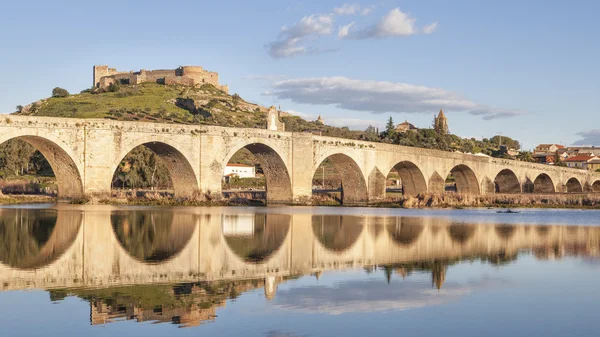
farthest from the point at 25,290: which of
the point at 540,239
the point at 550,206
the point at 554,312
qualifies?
the point at 550,206

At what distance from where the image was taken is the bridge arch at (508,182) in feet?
259

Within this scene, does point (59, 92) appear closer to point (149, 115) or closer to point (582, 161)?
point (149, 115)

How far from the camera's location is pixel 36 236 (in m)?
21.2

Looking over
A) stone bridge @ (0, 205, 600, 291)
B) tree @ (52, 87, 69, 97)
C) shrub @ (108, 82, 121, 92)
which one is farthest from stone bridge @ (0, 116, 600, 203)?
tree @ (52, 87, 69, 97)

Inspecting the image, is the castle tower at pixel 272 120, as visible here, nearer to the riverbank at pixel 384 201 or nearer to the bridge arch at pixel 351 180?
the riverbank at pixel 384 201

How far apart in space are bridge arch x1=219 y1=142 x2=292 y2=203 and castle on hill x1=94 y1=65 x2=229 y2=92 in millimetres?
61804

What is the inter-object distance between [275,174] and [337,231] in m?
24.1

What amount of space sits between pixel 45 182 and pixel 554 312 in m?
54.3

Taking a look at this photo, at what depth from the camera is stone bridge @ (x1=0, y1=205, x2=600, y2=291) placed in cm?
1467

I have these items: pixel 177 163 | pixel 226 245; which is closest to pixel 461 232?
pixel 226 245

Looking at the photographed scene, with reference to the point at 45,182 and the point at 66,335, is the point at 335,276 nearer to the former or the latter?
the point at 66,335

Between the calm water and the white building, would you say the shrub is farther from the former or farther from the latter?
the calm water

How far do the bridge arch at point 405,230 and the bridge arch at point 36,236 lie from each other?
32.1ft

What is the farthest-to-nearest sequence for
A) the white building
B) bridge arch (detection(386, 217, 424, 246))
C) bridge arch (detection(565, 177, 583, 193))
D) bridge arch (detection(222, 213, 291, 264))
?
bridge arch (detection(565, 177, 583, 193)), the white building, bridge arch (detection(386, 217, 424, 246)), bridge arch (detection(222, 213, 291, 264))
